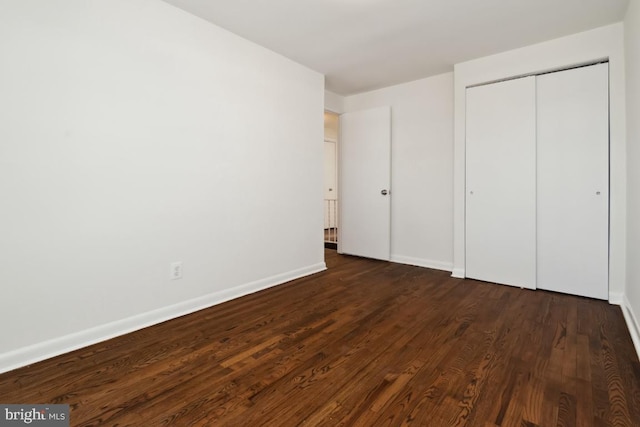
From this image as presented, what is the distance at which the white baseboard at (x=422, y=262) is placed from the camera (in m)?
3.87

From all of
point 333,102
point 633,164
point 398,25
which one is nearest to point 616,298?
point 633,164

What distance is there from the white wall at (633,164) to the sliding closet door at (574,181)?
0.23 metres

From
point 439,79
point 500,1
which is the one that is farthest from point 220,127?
point 439,79

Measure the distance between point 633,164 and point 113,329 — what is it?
393cm

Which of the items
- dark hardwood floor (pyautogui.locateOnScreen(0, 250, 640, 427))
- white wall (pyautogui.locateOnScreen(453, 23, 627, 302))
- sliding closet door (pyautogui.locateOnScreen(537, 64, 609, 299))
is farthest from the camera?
sliding closet door (pyautogui.locateOnScreen(537, 64, 609, 299))

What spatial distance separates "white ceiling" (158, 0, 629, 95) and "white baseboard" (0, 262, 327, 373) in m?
2.32

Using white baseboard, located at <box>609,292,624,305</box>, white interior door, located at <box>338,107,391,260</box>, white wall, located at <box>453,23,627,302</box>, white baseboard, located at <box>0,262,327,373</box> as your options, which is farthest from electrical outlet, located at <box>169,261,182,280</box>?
white baseboard, located at <box>609,292,624,305</box>

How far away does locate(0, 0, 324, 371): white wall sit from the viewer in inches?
69.6

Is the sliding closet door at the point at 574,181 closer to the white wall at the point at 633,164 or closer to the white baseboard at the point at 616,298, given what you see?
the white baseboard at the point at 616,298

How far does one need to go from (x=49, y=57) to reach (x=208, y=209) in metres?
1.37

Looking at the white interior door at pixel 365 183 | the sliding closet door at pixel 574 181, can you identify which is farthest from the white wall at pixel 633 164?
the white interior door at pixel 365 183

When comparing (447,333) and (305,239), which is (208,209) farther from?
(447,333)

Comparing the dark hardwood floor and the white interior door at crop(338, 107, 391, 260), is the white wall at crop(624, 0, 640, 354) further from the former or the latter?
the white interior door at crop(338, 107, 391, 260)

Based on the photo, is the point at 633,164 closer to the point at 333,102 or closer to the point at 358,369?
the point at 358,369
